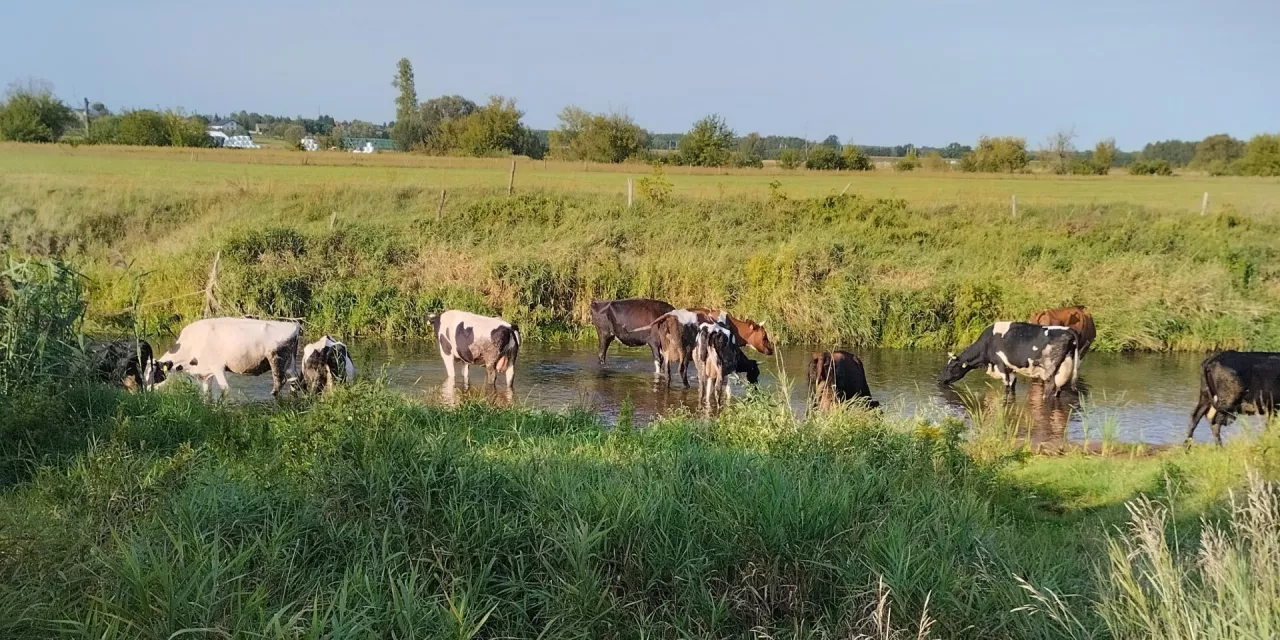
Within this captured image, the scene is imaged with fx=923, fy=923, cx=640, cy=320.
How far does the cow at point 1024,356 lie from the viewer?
15.4 m

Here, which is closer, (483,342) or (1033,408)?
(1033,408)

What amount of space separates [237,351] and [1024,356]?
1243 cm

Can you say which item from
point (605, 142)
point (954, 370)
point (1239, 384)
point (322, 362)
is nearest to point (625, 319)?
point (954, 370)

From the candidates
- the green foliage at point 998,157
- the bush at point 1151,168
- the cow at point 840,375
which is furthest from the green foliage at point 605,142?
the cow at point 840,375

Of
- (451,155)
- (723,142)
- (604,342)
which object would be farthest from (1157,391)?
(451,155)

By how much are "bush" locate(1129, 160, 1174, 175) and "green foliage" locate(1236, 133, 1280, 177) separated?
502 cm

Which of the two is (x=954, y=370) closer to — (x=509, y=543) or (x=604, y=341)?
(x=604, y=341)

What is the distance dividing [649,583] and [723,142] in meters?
58.7

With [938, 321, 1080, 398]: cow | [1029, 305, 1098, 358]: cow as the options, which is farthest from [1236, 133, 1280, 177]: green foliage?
[938, 321, 1080, 398]: cow

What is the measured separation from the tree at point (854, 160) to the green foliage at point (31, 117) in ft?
182

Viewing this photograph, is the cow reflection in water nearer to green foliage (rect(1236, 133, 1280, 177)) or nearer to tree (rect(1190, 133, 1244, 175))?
green foliage (rect(1236, 133, 1280, 177))

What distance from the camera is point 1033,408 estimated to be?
14.5m

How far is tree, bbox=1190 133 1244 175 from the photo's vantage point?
263ft

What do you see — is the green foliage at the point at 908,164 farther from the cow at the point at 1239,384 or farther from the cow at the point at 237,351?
the cow at the point at 237,351
